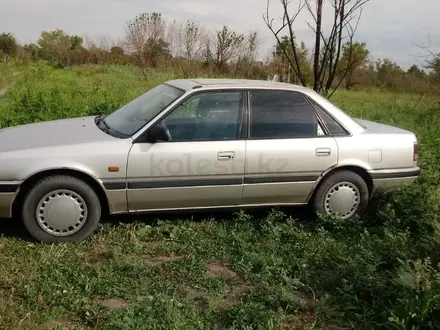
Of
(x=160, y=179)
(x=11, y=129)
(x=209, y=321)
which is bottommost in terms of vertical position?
(x=209, y=321)

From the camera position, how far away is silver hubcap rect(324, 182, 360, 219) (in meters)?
5.33

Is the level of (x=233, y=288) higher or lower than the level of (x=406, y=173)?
lower

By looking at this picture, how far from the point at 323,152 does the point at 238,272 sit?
171cm

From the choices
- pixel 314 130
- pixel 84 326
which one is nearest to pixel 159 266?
pixel 84 326

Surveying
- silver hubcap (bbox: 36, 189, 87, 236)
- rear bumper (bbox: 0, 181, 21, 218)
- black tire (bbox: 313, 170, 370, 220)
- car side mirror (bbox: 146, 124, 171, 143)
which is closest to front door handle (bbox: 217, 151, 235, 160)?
car side mirror (bbox: 146, 124, 171, 143)

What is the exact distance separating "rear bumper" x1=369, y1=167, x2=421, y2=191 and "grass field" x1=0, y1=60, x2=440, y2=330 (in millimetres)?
128

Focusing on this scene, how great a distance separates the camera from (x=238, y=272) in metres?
4.12

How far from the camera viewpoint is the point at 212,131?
4.88 m

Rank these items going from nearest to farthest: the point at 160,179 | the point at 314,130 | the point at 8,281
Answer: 1. the point at 8,281
2. the point at 160,179
3. the point at 314,130

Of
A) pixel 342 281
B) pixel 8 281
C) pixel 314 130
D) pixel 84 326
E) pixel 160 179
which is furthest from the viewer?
pixel 314 130

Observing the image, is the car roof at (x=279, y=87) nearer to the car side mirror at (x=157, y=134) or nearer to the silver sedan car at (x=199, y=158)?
the silver sedan car at (x=199, y=158)

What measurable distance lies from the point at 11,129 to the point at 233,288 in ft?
9.79

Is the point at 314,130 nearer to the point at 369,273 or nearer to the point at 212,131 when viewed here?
the point at 212,131

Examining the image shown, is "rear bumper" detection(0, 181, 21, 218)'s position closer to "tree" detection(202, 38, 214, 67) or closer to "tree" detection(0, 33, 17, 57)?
"tree" detection(202, 38, 214, 67)
